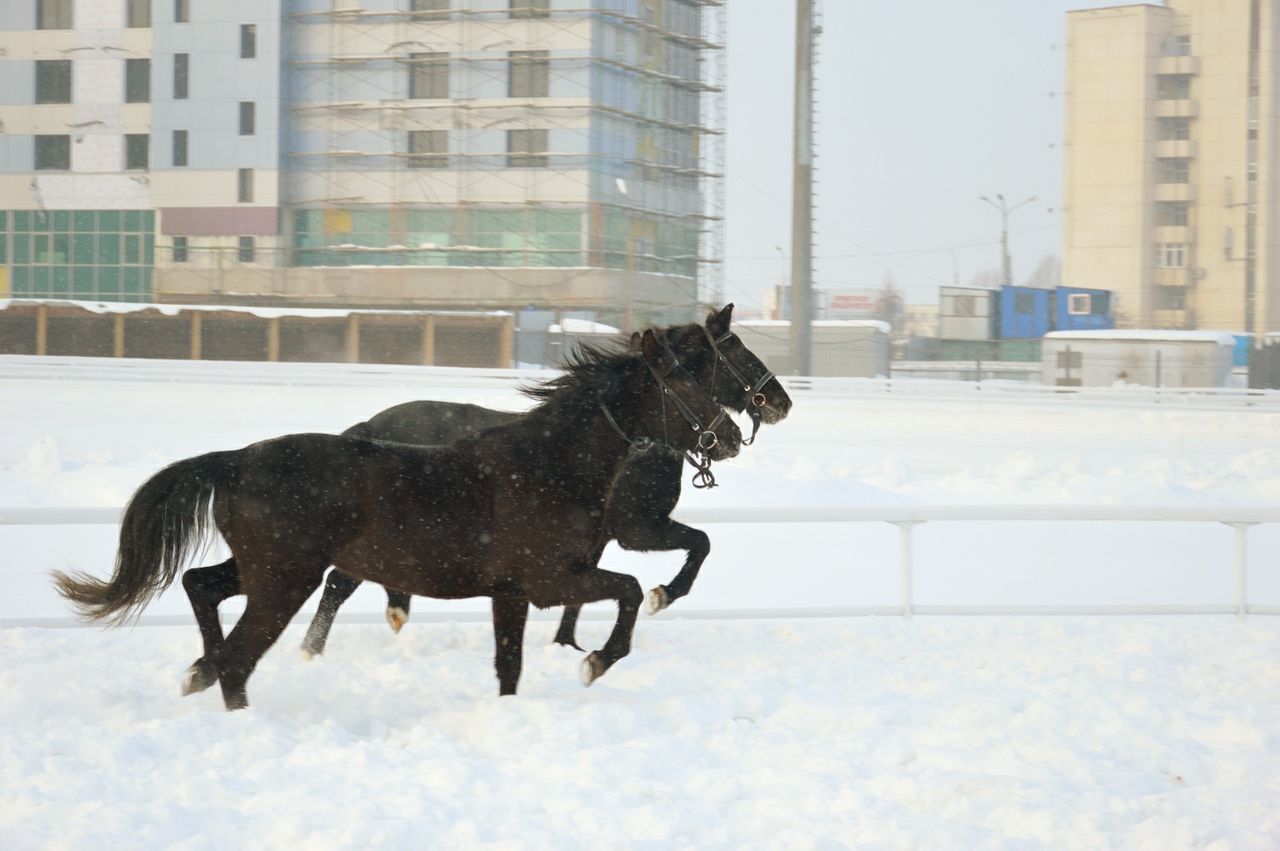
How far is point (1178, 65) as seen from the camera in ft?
199

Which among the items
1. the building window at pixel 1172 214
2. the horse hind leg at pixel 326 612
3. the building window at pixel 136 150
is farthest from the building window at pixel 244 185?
the building window at pixel 1172 214

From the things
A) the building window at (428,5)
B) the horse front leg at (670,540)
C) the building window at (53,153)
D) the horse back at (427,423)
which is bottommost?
the horse front leg at (670,540)

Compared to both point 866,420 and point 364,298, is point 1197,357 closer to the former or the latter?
point 866,420

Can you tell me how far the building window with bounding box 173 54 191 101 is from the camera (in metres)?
41.3

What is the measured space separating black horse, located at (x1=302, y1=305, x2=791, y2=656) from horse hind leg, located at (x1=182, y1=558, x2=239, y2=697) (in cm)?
68

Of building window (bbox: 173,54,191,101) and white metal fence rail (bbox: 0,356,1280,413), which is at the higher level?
building window (bbox: 173,54,191,101)

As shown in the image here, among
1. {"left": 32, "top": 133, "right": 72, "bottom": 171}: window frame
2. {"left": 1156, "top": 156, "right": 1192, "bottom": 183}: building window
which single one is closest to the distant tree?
{"left": 1156, "top": 156, "right": 1192, "bottom": 183}: building window

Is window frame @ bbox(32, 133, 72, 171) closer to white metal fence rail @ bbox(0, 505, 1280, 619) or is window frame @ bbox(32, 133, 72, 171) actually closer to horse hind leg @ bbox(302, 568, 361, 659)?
white metal fence rail @ bbox(0, 505, 1280, 619)

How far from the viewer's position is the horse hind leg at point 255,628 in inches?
208

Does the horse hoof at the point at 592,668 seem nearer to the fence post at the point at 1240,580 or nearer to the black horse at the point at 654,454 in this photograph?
the black horse at the point at 654,454

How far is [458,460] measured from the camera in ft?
18.2

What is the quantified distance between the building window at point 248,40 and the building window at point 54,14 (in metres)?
5.31

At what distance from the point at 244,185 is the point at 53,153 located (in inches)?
251

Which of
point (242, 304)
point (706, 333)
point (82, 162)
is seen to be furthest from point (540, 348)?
point (706, 333)
